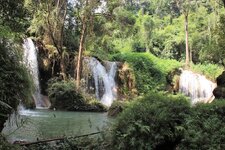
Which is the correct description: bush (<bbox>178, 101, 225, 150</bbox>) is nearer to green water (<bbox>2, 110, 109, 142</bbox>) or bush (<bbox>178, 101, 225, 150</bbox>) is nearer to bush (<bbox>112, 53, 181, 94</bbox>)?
green water (<bbox>2, 110, 109, 142</bbox>)

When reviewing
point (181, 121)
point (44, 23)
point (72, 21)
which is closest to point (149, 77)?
point (72, 21)

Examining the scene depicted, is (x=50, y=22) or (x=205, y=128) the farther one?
(x=50, y=22)

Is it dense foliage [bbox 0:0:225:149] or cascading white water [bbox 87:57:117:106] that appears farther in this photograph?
cascading white water [bbox 87:57:117:106]

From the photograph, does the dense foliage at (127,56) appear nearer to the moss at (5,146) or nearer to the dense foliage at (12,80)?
the dense foliage at (12,80)

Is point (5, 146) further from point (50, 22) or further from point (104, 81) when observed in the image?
point (104, 81)

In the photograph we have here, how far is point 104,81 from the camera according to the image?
101 ft

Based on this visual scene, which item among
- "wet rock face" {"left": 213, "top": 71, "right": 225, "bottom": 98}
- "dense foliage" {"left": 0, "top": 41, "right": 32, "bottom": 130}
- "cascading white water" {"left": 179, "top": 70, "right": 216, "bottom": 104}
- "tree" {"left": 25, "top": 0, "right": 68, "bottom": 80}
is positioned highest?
"tree" {"left": 25, "top": 0, "right": 68, "bottom": 80}

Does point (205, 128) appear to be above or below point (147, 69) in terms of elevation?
above

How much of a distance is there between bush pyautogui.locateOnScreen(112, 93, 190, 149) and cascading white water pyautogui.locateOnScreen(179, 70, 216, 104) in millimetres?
28607

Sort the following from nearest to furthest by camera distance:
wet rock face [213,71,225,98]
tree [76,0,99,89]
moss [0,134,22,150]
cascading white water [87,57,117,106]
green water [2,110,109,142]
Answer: moss [0,134,22,150] → green water [2,110,109,142] → wet rock face [213,71,225,98] → tree [76,0,99,89] → cascading white water [87,57,117,106]

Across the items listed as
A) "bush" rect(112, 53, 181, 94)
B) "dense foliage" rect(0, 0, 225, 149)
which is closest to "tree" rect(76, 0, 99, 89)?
"dense foliage" rect(0, 0, 225, 149)

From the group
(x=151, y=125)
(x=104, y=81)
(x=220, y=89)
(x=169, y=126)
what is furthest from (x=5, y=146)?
(x=104, y=81)

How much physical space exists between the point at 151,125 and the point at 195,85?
2972 cm

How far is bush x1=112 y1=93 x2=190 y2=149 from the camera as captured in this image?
7.02 m
